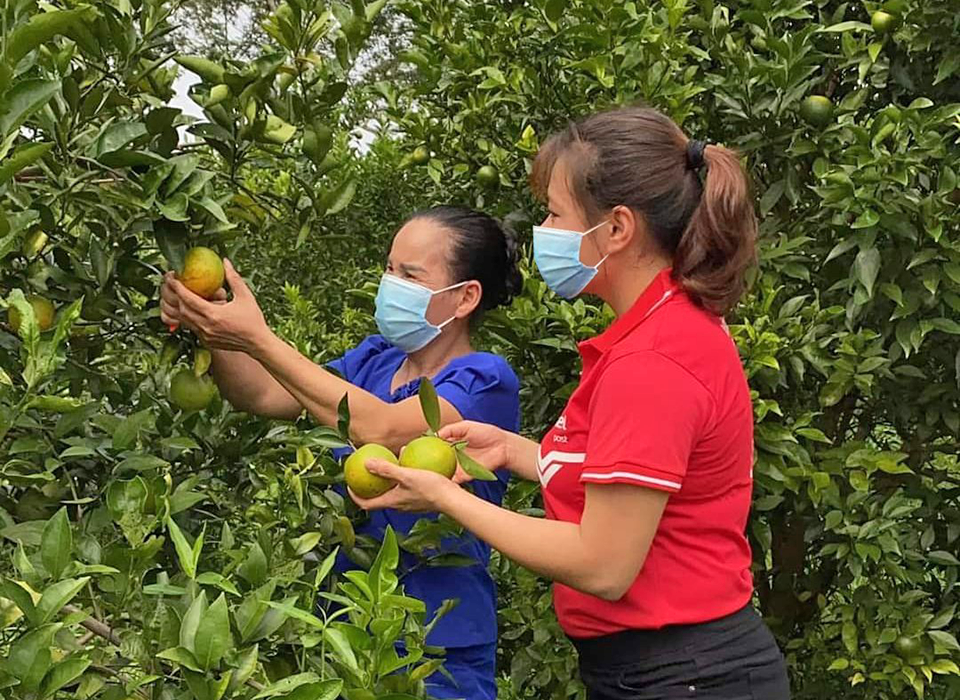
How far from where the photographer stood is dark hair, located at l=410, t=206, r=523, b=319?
2318mm

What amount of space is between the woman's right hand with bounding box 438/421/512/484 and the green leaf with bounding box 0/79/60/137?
0.94m

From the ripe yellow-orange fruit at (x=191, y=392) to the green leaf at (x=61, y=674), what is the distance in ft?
2.69

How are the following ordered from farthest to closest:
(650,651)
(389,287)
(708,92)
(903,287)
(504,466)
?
(708,92), (903,287), (389,287), (504,466), (650,651)

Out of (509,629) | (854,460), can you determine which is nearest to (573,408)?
(854,460)

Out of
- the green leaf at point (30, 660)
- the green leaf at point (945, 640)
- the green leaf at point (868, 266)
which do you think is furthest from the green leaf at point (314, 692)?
the green leaf at point (945, 640)

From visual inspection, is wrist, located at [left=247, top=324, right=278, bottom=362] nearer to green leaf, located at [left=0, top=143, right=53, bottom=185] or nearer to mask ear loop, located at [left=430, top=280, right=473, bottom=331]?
mask ear loop, located at [left=430, top=280, right=473, bottom=331]

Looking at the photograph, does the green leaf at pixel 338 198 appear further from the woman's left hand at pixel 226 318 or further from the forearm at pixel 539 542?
the forearm at pixel 539 542

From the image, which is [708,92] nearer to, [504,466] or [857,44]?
[857,44]

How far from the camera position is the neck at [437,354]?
231 cm

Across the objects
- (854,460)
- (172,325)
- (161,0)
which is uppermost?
(161,0)

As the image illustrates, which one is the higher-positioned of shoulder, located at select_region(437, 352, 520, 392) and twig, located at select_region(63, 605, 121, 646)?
twig, located at select_region(63, 605, 121, 646)

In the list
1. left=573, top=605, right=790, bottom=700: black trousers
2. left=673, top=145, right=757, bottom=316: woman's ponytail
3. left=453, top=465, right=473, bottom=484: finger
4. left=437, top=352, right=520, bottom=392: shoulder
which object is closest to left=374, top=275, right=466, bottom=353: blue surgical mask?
left=437, top=352, right=520, bottom=392: shoulder

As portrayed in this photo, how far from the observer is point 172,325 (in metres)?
1.84

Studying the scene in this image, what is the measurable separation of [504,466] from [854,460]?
37.5 inches
